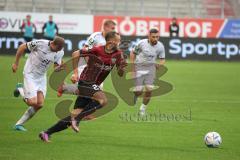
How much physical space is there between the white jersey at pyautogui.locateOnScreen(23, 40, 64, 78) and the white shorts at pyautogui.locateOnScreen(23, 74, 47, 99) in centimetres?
9

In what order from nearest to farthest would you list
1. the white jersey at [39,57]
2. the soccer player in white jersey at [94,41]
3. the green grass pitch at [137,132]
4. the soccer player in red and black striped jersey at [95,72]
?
the green grass pitch at [137,132] → the soccer player in red and black striped jersey at [95,72] → the white jersey at [39,57] → the soccer player in white jersey at [94,41]

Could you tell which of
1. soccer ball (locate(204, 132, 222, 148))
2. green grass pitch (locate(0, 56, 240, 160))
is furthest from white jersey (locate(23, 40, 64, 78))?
soccer ball (locate(204, 132, 222, 148))

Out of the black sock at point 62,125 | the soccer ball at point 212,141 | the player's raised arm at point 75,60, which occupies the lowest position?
the soccer ball at point 212,141

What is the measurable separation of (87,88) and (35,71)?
1834 mm

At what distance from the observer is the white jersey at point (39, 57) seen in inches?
575

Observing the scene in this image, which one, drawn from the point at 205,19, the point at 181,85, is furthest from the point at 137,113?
the point at 205,19

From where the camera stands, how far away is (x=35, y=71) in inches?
578

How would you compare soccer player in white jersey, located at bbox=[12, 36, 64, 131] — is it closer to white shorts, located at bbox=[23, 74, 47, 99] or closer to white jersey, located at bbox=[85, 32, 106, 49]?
white shorts, located at bbox=[23, 74, 47, 99]

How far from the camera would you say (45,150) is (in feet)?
39.6

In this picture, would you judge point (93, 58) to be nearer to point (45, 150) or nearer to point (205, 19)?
point (45, 150)

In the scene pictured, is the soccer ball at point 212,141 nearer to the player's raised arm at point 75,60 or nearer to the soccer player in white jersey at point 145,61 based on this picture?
the player's raised arm at point 75,60

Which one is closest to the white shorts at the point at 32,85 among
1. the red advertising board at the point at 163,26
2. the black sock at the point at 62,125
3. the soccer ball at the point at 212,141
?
the black sock at the point at 62,125

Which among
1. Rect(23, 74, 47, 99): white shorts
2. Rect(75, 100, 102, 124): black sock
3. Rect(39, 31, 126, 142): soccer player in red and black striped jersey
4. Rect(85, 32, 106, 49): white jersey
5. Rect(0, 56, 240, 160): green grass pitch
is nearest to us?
Rect(0, 56, 240, 160): green grass pitch

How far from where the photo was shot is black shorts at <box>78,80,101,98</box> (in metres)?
13.3
